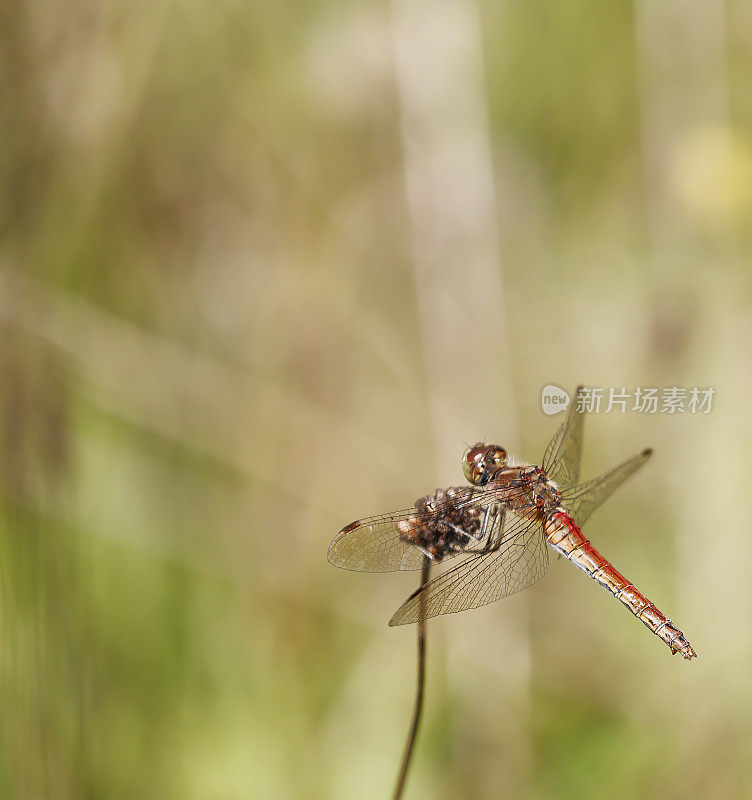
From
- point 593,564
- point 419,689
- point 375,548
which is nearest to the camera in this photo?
point 419,689

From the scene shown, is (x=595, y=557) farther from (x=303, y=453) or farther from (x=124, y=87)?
(x=124, y=87)

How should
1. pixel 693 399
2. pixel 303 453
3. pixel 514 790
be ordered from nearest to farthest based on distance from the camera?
pixel 514 790
pixel 693 399
pixel 303 453

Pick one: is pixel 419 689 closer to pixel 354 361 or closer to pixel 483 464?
pixel 483 464

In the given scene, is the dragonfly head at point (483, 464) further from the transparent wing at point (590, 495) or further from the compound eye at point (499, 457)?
the transparent wing at point (590, 495)

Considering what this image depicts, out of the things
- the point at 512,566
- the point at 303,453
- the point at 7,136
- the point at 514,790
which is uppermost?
the point at 7,136

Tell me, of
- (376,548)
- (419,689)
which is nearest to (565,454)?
(376,548)

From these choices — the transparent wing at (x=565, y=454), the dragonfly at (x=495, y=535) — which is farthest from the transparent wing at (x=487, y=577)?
the transparent wing at (x=565, y=454)

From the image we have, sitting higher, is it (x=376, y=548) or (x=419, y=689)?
(x=376, y=548)

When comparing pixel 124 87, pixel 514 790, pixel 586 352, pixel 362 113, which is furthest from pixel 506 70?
pixel 514 790
